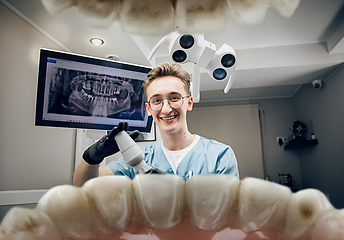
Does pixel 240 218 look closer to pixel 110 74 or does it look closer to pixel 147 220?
pixel 147 220

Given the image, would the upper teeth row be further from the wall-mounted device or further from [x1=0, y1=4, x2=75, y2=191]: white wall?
the wall-mounted device

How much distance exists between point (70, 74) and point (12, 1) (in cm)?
10

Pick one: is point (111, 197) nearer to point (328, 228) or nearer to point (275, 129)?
point (328, 228)

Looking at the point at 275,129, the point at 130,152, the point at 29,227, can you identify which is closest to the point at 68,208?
the point at 29,227

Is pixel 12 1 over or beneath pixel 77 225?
over

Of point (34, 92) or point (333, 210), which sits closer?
point (333, 210)

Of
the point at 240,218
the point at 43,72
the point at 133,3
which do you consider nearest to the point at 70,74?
the point at 43,72

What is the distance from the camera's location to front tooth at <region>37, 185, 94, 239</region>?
0.48 ft

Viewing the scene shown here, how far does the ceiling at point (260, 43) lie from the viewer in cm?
24

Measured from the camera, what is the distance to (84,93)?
304 millimetres

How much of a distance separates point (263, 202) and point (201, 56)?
255 mm

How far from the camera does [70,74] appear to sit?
30 cm

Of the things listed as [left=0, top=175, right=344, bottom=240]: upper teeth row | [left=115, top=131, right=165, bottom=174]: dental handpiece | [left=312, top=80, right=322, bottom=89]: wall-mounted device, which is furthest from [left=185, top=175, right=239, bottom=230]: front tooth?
[left=312, top=80, right=322, bottom=89]: wall-mounted device

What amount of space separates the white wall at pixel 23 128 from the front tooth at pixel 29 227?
0.18 feet
